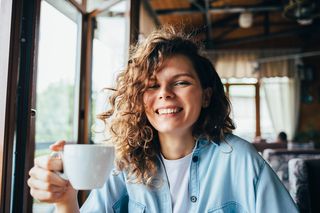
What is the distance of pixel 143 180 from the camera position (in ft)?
3.79

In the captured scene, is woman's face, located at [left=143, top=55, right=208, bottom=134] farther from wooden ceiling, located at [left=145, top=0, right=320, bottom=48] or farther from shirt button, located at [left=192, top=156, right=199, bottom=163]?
wooden ceiling, located at [left=145, top=0, right=320, bottom=48]

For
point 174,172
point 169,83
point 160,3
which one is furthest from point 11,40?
point 160,3

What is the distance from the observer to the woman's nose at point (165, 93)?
1113 mm

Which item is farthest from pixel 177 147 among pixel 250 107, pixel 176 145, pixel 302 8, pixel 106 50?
pixel 250 107

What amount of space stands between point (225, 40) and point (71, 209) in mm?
7528

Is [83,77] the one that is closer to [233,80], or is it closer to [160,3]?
[160,3]

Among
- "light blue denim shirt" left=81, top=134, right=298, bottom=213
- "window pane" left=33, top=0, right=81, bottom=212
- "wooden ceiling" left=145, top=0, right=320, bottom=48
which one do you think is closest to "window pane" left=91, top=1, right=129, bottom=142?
"window pane" left=33, top=0, right=81, bottom=212

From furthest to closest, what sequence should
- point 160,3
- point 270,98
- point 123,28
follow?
point 270,98
point 160,3
point 123,28

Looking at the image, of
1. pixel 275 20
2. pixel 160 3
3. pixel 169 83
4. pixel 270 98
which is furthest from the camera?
pixel 270 98

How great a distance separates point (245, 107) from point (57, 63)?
19.0 ft

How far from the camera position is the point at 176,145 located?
1.22 metres

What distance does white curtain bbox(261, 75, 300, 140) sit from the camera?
7.75 meters

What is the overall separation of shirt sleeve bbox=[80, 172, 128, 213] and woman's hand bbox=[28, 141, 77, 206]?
1.03ft

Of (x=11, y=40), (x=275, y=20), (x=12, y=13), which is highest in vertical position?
(x=275, y=20)
